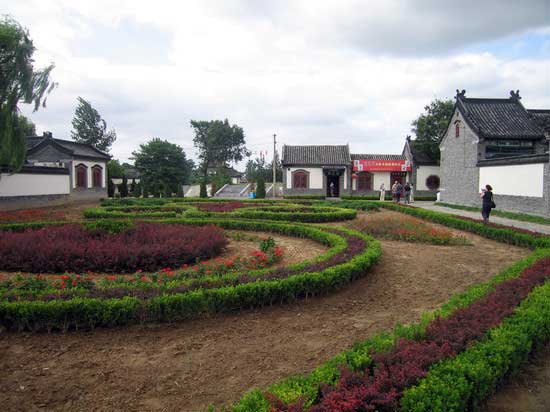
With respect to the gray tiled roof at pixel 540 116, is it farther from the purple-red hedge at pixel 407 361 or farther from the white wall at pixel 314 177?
the purple-red hedge at pixel 407 361

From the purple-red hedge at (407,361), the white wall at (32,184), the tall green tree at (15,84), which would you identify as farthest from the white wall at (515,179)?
the white wall at (32,184)

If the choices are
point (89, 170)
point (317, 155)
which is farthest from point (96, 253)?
point (317, 155)

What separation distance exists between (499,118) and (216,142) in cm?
4576

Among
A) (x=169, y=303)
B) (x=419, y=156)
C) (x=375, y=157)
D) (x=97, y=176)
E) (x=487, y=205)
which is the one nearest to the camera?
(x=169, y=303)

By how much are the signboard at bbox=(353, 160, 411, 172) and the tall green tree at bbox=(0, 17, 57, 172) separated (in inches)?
919

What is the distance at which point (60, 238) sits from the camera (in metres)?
7.75

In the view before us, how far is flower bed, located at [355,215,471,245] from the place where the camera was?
974 cm

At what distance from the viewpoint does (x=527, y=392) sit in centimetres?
311

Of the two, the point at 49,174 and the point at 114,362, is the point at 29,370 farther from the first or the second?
the point at 49,174

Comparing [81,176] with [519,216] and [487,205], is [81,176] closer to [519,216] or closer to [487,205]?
[487,205]

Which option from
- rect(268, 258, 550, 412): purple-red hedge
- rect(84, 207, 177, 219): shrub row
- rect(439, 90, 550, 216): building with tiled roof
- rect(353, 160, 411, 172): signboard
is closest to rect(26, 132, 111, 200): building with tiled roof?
rect(84, 207, 177, 219): shrub row

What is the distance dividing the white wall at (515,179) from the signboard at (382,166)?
42.4ft

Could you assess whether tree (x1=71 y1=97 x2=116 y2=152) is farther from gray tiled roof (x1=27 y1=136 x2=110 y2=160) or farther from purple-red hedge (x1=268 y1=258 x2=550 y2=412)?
purple-red hedge (x1=268 y1=258 x2=550 y2=412)

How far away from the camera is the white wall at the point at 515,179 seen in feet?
49.1
